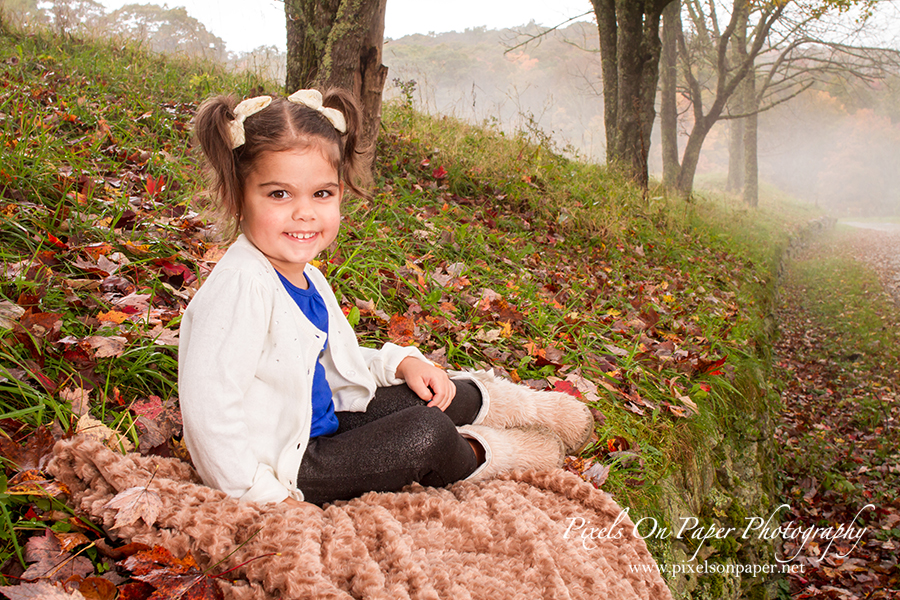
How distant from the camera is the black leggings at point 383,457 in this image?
1645 millimetres

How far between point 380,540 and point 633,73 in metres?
8.90

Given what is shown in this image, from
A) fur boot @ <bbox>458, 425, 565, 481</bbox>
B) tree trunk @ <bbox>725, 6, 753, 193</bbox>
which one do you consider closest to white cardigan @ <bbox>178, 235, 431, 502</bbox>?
fur boot @ <bbox>458, 425, 565, 481</bbox>

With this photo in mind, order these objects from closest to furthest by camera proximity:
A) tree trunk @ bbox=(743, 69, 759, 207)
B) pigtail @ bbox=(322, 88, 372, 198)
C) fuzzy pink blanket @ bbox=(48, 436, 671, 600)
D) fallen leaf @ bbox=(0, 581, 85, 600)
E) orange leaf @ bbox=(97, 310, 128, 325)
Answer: fallen leaf @ bbox=(0, 581, 85, 600)
fuzzy pink blanket @ bbox=(48, 436, 671, 600)
pigtail @ bbox=(322, 88, 372, 198)
orange leaf @ bbox=(97, 310, 128, 325)
tree trunk @ bbox=(743, 69, 759, 207)

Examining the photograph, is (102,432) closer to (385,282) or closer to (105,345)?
(105,345)

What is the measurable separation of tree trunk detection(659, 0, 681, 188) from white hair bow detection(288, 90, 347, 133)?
12.9 m

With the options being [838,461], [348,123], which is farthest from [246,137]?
[838,461]

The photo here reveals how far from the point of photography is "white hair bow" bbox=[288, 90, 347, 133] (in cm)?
177

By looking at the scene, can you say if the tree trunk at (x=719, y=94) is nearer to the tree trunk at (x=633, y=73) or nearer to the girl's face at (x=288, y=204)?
the tree trunk at (x=633, y=73)

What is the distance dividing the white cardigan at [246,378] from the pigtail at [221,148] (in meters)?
0.14

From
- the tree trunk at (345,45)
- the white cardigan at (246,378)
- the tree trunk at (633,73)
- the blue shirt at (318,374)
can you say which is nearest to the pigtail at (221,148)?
the white cardigan at (246,378)

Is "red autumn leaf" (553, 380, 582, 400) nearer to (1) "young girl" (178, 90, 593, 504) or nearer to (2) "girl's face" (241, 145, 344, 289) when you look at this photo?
(1) "young girl" (178, 90, 593, 504)

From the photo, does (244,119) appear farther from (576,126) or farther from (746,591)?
(576,126)

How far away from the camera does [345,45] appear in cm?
431

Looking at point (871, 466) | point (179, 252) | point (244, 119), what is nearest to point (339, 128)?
point (244, 119)
